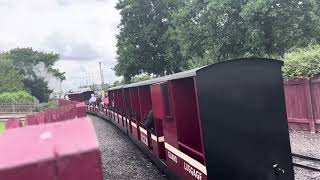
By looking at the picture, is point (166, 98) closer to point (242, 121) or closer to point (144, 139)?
point (242, 121)

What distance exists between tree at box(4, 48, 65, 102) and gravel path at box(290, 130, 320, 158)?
82.1m

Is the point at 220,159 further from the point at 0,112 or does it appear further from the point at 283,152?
the point at 0,112

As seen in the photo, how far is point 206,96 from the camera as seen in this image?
19.8ft

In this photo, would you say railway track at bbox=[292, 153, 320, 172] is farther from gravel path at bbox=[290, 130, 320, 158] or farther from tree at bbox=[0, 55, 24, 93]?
tree at bbox=[0, 55, 24, 93]

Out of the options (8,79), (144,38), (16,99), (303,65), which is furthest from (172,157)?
(8,79)

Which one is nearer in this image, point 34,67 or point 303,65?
point 303,65

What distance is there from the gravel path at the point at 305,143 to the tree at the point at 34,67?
8210cm

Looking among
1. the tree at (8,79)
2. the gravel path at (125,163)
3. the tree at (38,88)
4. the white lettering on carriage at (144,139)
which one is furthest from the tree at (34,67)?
the white lettering on carriage at (144,139)

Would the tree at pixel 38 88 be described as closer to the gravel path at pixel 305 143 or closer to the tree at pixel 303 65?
the tree at pixel 303 65

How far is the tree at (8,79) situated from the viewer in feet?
253

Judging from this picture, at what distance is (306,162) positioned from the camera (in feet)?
33.0

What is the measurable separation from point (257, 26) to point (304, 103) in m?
11.0

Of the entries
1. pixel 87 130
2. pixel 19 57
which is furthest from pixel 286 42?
pixel 19 57

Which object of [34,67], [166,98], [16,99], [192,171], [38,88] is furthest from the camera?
[34,67]
